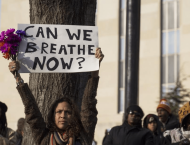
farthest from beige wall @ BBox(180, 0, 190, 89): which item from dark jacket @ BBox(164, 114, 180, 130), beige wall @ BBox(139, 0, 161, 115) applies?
dark jacket @ BBox(164, 114, 180, 130)

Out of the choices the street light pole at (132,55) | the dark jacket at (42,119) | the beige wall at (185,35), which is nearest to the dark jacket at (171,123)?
the street light pole at (132,55)

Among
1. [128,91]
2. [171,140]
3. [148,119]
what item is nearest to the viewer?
[171,140]

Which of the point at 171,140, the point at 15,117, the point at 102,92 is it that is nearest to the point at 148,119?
the point at 171,140

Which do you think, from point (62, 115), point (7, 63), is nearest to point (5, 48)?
point (62, 115)

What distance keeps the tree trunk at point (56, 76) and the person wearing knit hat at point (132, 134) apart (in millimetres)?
2245

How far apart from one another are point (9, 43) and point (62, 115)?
93 cm

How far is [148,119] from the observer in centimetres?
957

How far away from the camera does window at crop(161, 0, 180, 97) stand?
2350cm

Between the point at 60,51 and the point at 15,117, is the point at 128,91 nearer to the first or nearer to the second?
the point at 60,51

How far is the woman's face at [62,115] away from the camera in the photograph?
503cm

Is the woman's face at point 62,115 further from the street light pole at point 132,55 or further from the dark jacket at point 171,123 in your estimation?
the street light pole at point 132,55

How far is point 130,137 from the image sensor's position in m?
8.28

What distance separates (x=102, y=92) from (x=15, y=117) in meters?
5.14

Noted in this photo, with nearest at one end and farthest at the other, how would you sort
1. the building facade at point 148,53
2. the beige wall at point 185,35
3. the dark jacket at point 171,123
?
the dark jacket at point 171,123
the beige wall at point 185,35
the building facade at point 148,53
